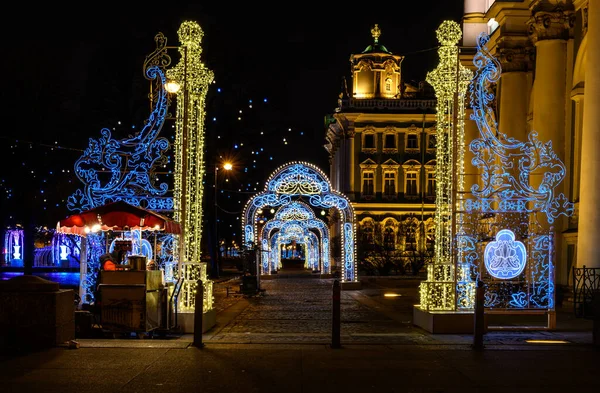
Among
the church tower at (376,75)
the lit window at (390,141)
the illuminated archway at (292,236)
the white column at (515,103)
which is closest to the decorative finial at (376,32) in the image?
the church tower at (376,75)

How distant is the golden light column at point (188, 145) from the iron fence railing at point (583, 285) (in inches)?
383

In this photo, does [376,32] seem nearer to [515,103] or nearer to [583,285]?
[515,103]

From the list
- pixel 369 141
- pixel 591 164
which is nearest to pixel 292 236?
pixel 369 141

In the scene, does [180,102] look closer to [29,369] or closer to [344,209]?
[29,369]

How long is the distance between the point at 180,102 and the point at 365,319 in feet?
25.5

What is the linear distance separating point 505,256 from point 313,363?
6126 mm

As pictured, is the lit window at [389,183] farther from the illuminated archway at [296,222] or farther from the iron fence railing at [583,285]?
the iron fence railing at [583,285]

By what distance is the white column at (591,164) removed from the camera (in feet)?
76.0

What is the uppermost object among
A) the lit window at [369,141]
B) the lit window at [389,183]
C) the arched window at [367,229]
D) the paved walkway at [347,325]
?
the lit window at [369,141]

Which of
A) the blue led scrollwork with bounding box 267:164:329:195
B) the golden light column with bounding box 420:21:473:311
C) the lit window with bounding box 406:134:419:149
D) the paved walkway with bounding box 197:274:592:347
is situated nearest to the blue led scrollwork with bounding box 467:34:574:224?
the golden light column with bounding box 420:21:473:311

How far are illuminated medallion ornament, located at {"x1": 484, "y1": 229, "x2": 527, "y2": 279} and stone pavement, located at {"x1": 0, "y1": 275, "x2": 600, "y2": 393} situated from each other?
4.05ft

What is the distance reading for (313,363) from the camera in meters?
13.0

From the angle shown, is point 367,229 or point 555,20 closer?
point 555,20

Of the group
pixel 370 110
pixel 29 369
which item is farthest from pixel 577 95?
pixel 370 110
